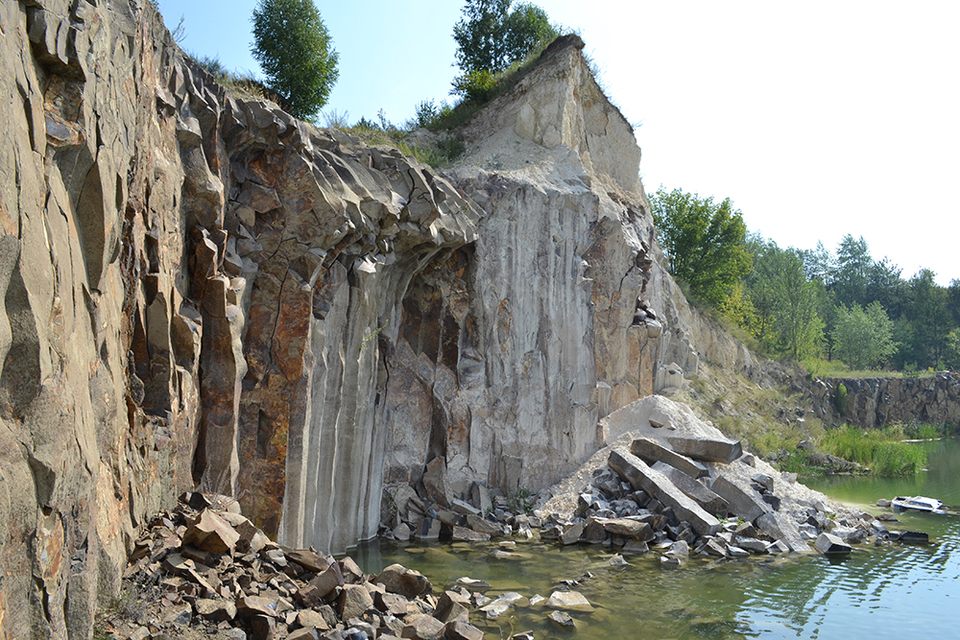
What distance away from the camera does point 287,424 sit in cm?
928

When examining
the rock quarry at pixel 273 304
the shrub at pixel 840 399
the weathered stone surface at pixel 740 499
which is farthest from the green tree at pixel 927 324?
the weathered stone surface at pixel 740 499

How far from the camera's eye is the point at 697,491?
1319 cm

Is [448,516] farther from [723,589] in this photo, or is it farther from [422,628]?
[422,628]

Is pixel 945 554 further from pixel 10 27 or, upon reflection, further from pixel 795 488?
pixel 10 27

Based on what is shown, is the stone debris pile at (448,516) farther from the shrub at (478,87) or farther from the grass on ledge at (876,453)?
the grass on ledge at (876,453)

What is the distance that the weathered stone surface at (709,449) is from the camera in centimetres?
1413

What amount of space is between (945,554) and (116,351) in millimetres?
13105

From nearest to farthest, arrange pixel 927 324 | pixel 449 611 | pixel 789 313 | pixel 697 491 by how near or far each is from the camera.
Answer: pixel 449 611 → pixel 697 491 → pixel 789 313 → pixel 927 324

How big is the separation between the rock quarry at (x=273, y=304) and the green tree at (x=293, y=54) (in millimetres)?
3433

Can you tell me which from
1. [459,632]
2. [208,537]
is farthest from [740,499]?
[208,537]

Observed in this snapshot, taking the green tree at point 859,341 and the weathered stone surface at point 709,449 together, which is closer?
the weathered stone surface at point 709,449

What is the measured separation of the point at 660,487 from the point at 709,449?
79.3 inches

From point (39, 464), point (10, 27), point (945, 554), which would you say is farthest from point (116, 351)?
point (945, 554)

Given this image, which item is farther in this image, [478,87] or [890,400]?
[890,400]
